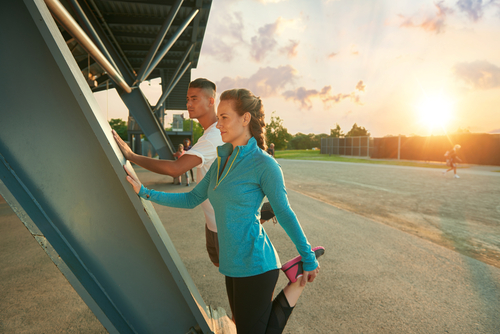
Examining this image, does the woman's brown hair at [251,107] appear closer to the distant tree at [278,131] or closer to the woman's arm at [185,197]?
the woman's arm at [185,197]

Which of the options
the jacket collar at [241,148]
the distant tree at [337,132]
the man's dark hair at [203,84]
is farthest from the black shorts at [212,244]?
the distant tree at [337,132]

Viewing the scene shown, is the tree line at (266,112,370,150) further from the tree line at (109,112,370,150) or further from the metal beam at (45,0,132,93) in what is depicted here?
the metal beam at (45,0,132,93)

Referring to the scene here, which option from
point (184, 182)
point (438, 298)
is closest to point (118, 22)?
point (184, 182)

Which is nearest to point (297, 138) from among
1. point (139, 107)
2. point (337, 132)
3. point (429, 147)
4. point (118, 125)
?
point (337, 132)

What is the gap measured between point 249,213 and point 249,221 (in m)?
0.05

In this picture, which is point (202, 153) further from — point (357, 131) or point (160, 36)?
point (357, 131)

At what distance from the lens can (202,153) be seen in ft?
7.21

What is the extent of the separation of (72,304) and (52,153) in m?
2.47

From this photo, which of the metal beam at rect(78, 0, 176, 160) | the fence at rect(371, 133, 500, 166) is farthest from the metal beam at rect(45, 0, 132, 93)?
the fence at rect(371, 133, 500, 166)

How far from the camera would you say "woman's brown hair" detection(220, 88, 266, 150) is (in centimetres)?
173

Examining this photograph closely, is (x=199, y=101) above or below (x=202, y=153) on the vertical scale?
above

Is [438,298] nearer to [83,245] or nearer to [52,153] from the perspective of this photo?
[83,245]

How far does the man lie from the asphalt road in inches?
52.0

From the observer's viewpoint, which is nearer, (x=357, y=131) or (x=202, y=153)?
(x=202, y=153)
